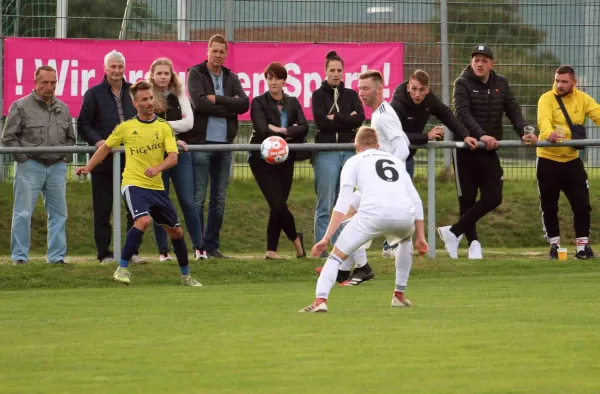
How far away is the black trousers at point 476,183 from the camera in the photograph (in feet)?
49.5

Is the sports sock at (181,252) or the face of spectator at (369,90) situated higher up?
the face of spectator at (369,90)

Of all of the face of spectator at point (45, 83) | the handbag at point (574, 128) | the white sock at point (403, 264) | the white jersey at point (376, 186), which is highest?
the face of spectator at point (45, 83)

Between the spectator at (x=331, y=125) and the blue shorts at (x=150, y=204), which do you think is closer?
the blue shorts at (x=150, y=204)

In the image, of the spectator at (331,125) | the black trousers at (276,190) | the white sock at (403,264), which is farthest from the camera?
the spectator at (331,125)

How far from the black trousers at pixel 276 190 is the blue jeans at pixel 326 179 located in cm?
32

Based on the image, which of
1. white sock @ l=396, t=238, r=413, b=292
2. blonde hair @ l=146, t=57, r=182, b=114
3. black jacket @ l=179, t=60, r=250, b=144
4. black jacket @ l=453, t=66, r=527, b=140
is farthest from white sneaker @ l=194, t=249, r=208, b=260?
white sock @ l=396, t=238, r=413, b=292

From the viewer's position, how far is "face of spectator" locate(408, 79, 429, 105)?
14773 millimetres

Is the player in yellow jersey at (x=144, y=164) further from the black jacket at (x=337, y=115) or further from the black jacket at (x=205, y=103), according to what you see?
the black jacket at (x=337, y=115)

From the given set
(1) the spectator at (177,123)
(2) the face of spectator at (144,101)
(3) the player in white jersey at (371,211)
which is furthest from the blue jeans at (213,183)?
(3) the player in white jersey at (371,211)

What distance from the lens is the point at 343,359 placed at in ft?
24.7

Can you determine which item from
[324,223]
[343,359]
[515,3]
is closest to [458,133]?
[324,223]

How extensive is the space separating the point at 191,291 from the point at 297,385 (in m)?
6.22

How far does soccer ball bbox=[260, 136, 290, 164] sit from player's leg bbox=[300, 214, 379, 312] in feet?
12.9

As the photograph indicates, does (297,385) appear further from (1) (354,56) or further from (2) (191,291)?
(1) (354,56)
